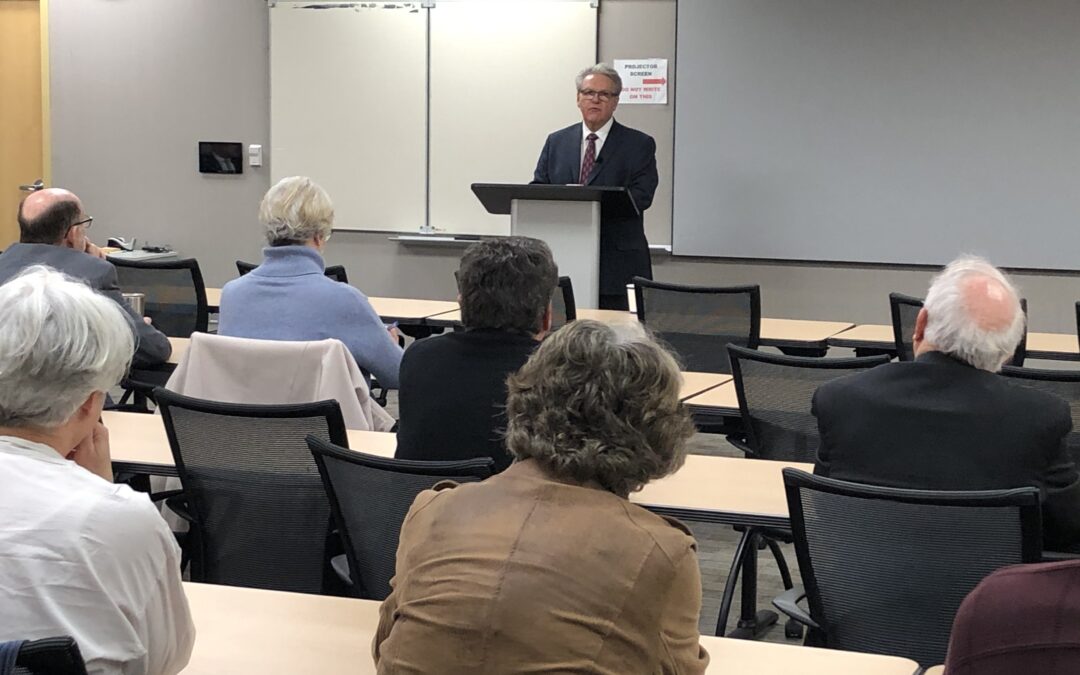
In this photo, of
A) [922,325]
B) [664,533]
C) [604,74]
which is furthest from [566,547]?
[604,74]

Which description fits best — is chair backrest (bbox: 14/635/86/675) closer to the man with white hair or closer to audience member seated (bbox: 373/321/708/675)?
audience member seated (bbox: 373/321/708/675)

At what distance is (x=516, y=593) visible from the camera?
1.43 m

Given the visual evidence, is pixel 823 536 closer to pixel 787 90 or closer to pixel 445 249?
pixel 787 90

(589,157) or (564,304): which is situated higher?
(589,157)

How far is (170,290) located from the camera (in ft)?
17.3

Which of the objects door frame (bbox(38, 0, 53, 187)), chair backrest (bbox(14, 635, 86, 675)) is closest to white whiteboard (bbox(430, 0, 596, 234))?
door frame (bbox(38, 0, 53, 187))

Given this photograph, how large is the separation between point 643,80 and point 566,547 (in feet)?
20.2

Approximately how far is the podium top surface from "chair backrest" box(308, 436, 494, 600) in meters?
3.13

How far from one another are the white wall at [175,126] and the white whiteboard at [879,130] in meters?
1.83

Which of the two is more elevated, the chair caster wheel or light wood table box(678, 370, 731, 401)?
light wood table box(678, 370, 731, 401)

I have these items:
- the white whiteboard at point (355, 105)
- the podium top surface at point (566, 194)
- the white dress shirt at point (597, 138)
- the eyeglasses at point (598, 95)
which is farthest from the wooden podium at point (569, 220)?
the white whiteboard at point (355, 105)

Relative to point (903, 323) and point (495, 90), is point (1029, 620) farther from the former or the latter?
point (495, 90)

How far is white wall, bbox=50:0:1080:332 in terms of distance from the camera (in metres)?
8.12

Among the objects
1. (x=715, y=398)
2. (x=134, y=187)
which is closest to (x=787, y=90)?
(x=715, y=398)
